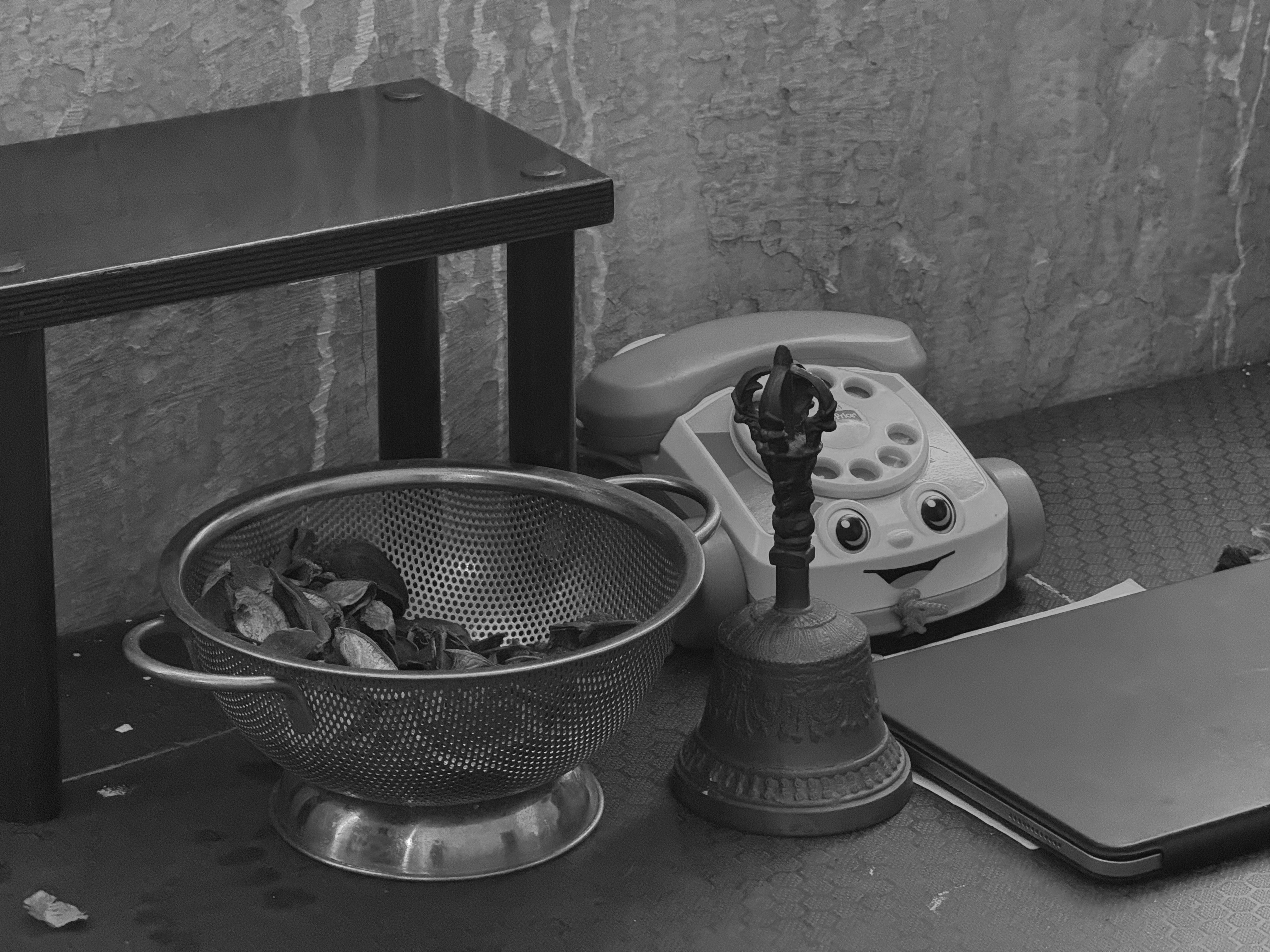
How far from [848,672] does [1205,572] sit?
0.57 m

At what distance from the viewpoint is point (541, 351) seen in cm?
146

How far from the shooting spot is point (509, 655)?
137cm

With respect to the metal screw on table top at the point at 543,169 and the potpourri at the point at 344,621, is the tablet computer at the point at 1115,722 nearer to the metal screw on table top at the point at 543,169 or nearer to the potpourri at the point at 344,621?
the potpourri at the point at 344,621

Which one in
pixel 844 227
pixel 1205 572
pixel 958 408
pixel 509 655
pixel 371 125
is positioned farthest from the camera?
pixel 958 408

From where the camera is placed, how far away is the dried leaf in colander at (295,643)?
1.28m

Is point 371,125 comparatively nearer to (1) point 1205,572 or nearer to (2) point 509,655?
(2) point 509,655

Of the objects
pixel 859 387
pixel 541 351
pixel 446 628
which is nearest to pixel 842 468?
pixel 859 387

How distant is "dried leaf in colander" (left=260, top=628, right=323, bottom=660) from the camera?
1.28 meters

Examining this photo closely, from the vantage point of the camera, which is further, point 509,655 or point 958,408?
point 958,408

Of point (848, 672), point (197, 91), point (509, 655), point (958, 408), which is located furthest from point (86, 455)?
point (958, 408)

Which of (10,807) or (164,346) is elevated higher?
(164,346)

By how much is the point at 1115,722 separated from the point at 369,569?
22.7 inches

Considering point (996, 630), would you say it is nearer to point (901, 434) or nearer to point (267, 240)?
point (901, 434)

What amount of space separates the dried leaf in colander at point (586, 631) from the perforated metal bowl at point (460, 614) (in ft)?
0.11
